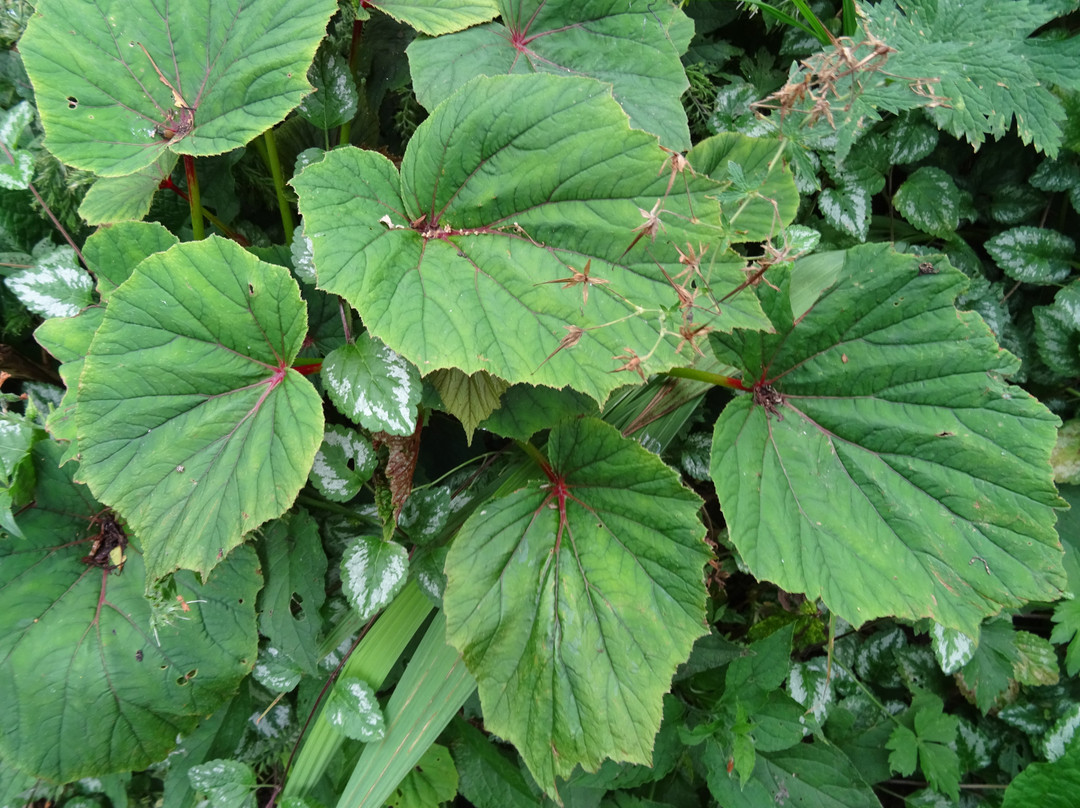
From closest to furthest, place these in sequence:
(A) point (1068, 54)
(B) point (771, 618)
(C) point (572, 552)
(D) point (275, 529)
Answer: (C) point (572, 552) < (D) point (275, 529) < (A) point (1068, 54) < (B) point (771, 618)

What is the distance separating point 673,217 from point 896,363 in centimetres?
53

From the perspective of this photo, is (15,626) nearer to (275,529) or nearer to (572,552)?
(275,529)

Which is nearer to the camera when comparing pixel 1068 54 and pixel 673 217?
pixel 673 217

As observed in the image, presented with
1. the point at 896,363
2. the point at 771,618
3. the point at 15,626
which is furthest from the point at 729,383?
the point at 15,626

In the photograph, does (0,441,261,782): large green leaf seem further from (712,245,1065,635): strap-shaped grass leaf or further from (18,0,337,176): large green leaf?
(712,245,1065,635): strap-shaped grass leaf

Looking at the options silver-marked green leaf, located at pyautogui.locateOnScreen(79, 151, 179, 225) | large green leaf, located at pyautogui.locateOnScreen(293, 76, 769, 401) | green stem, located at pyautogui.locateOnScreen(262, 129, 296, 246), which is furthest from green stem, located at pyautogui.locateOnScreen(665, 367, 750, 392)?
silver-marked green leaf, located at pyautogui.locateOnScreen(79, 151, 179, 225)

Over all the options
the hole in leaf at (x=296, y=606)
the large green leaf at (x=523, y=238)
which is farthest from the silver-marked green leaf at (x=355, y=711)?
the large green leaf at (x=523, y=238)

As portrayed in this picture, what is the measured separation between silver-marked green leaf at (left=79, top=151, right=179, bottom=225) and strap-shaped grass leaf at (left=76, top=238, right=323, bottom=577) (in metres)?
0.32

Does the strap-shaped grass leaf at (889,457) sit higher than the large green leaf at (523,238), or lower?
lower

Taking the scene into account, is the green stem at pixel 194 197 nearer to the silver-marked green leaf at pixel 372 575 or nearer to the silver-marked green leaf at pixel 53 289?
the silver-marked green leaf at pixel 53 289

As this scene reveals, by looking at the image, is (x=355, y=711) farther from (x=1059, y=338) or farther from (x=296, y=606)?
(x=1059, y=338)

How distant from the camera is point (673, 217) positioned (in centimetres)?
111

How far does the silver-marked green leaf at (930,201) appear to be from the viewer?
1666 millimetres

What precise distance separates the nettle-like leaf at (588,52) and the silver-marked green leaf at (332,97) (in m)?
0.18
